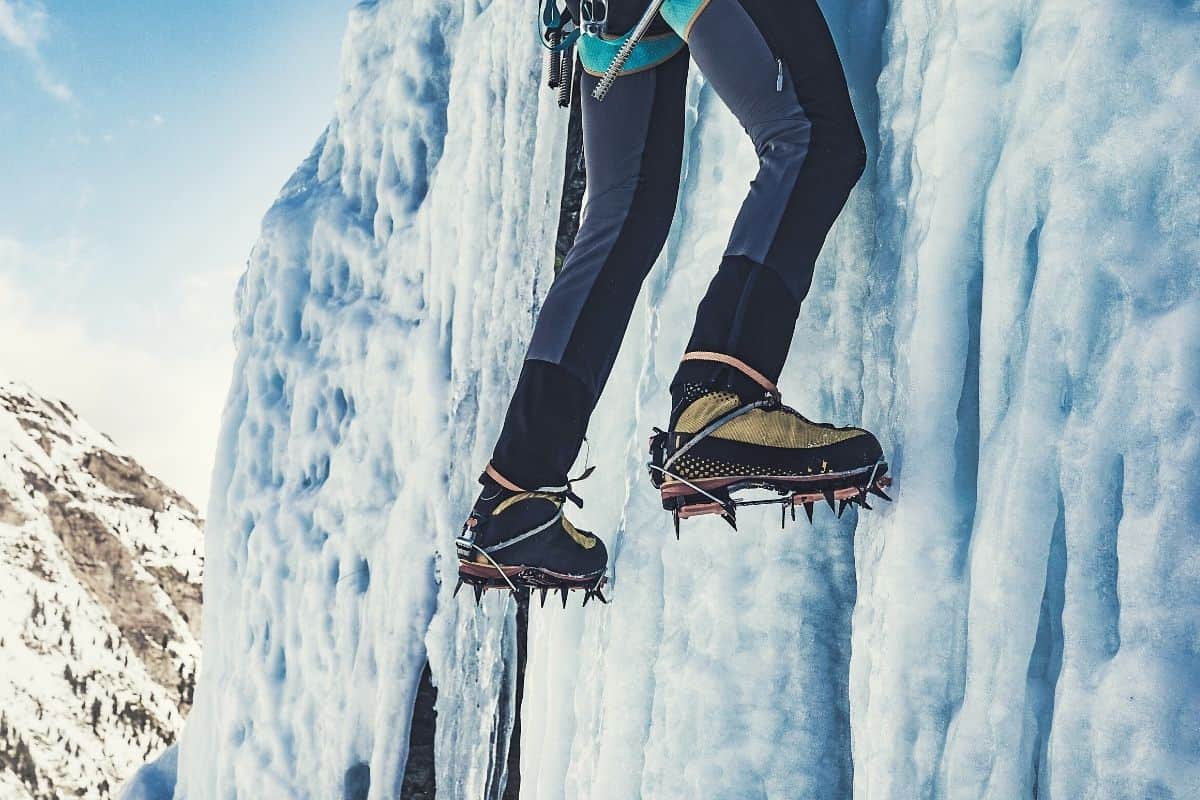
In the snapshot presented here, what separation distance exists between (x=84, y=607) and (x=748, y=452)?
40.9 metres

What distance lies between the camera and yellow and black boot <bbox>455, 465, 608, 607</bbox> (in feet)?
5.38

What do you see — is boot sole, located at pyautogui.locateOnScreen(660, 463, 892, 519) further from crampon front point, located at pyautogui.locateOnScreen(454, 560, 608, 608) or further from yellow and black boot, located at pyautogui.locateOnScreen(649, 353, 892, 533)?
crampon front point, located at pyautogui.locateOnScreen(454, 560, 608, 608)

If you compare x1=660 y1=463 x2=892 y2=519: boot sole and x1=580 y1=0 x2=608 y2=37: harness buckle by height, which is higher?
x1=580 y1=0 x2=608 y2=37: harness buckle

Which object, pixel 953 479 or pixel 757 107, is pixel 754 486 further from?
pixel 757 107

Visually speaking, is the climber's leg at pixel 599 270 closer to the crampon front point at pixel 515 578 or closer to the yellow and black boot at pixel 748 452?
the crampon front point at pixel 515 578

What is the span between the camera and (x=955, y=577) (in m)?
1.37

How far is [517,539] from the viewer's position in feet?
5.40

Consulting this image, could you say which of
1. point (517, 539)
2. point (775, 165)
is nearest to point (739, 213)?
point (775, 165)

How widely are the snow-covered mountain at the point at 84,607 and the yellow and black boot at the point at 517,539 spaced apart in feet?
116

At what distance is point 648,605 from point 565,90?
114cm

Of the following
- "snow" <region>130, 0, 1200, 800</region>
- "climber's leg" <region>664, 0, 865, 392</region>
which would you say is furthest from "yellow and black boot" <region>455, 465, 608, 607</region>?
"climber's leg" <region>664, 0, 865, 392</region>

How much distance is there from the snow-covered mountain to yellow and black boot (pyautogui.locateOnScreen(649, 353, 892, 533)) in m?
35.9

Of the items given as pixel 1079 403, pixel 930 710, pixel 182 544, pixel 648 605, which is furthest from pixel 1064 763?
pixel 182 544

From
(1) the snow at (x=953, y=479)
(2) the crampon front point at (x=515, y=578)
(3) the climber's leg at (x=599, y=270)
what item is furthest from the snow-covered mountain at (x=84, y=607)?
(3) the climber's leg at (x=599, y=270)
